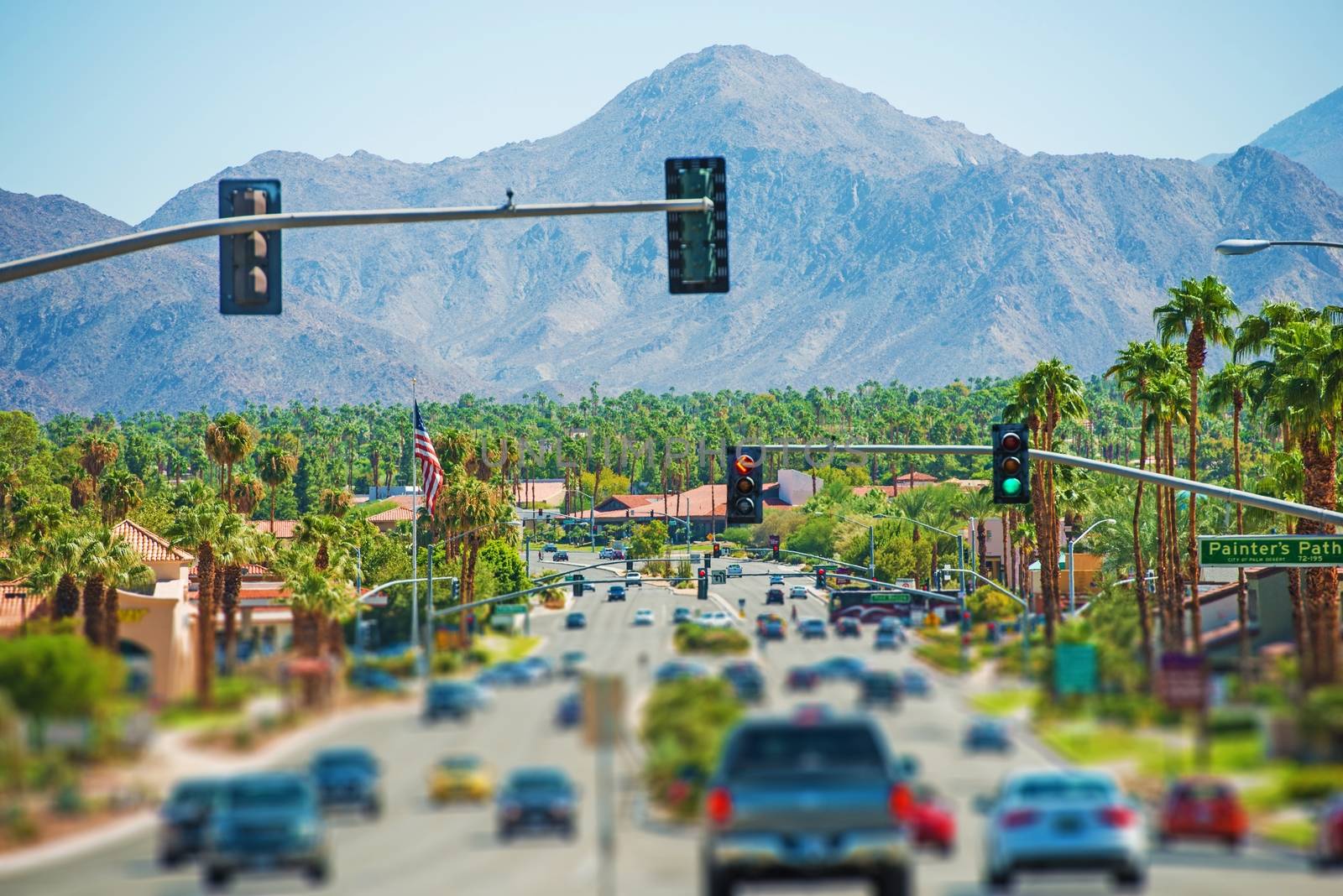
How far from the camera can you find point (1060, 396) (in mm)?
81562

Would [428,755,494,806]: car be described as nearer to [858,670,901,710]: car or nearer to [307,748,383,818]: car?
[307,748,383,818]: car

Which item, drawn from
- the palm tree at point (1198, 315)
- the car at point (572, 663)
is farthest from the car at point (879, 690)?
the palm tree at point (1198, 315)

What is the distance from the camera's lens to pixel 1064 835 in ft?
55.9

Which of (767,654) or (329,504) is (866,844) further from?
(329,504)

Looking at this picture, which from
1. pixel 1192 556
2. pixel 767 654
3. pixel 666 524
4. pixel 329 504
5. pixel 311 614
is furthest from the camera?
pixel 666 524

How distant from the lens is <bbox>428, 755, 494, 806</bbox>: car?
17.6 metres

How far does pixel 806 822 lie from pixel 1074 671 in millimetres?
4200

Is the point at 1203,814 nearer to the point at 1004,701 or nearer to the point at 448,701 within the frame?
the point at 1004,701

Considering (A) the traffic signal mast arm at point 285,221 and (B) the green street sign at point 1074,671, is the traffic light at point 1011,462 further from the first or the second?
(B) the green street sign at point 1074,671

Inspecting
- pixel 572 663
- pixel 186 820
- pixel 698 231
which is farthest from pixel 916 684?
pixel 186 820

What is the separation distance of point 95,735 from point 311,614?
8632mm

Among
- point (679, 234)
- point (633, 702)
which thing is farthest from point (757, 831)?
point (679, 234)

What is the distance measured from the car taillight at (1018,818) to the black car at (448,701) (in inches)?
228

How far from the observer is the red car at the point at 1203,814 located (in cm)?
1744
